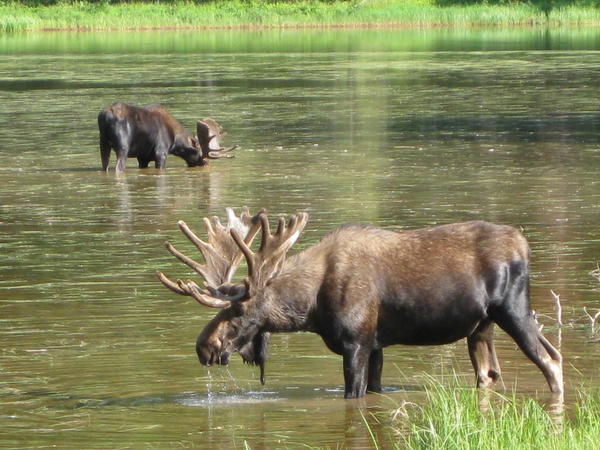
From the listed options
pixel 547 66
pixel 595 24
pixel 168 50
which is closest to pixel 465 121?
pixel 547 66

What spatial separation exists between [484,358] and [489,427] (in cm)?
163

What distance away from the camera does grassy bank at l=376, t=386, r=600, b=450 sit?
6562 mm

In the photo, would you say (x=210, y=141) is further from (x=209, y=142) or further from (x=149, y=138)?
(x=149, y=138)

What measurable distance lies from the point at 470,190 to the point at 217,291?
968 cm

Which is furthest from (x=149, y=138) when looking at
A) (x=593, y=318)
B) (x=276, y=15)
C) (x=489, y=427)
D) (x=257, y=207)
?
(x=276, y=15)

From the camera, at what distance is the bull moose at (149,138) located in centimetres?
2119

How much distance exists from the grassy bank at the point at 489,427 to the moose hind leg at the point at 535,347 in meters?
0.53

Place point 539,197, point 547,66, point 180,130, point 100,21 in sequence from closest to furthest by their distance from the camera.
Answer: point 539,197 < point 180,130 < point 547,66 < point 100,21

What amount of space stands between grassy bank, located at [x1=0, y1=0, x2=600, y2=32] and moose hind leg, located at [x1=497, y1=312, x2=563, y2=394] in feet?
204

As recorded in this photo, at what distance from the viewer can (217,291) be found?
8.19 meters

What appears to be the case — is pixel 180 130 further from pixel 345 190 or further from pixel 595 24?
pixel 595 24

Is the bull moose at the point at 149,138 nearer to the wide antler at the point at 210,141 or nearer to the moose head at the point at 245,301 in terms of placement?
the wide antler at the point at 210,141

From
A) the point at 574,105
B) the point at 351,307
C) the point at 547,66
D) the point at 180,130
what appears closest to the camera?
the point at 351,307

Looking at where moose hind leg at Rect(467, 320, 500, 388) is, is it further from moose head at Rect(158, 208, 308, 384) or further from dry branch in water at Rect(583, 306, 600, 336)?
dry branch in water at Rect(583, 306, 600, 336)
